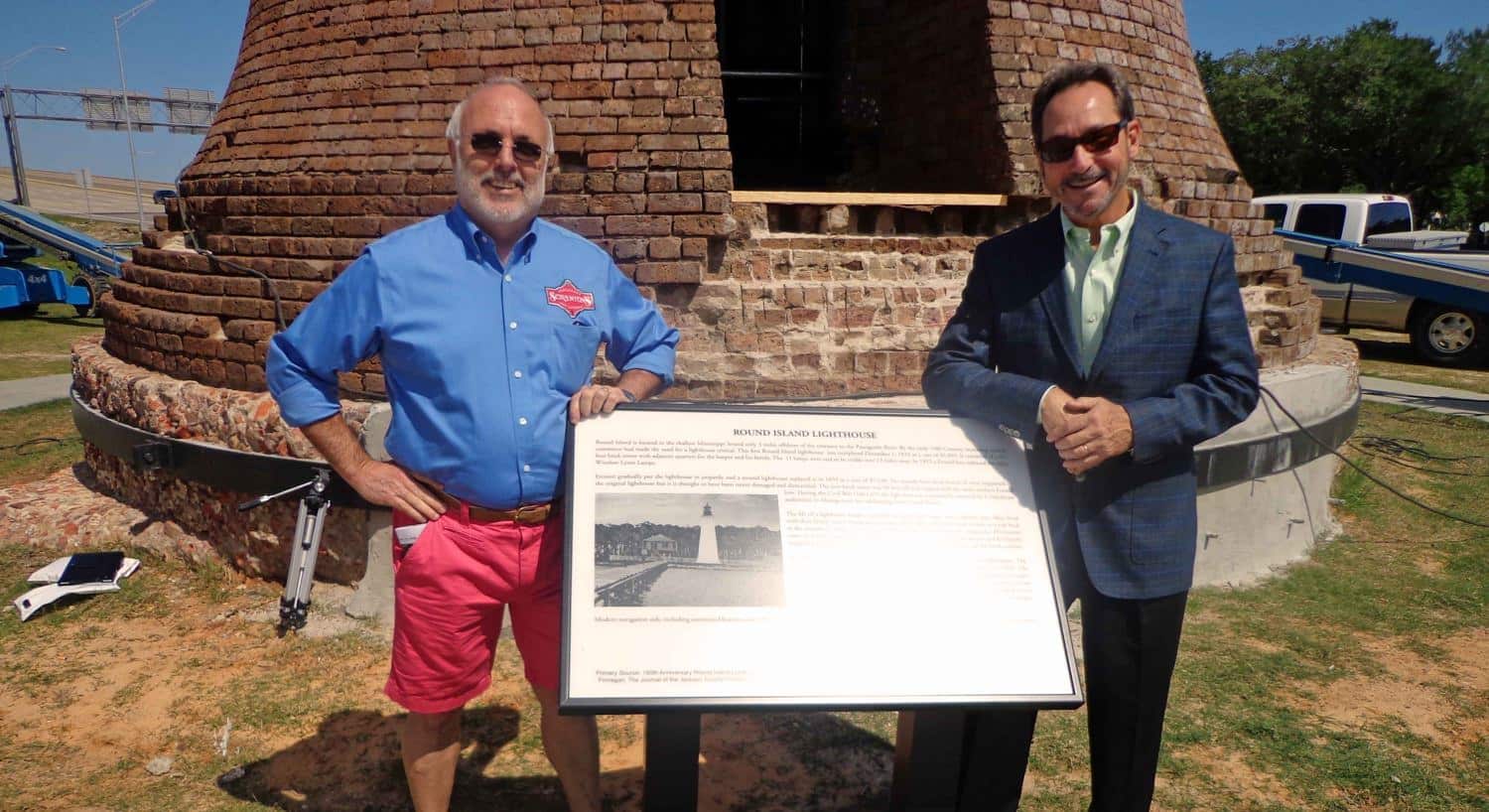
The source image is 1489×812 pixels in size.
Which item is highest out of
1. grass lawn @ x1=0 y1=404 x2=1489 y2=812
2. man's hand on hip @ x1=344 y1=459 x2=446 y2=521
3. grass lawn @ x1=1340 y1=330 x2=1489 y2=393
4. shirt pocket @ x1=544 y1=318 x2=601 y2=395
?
shirt pocket @ x1=544 y1=318 x2=601 y2=395

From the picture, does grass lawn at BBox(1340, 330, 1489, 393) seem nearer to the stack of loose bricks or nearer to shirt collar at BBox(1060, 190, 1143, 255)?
the stack of loose bricks

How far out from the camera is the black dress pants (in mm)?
1934

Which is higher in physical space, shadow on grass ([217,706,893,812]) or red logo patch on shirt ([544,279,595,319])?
red logo patch on shirt ([544,279,595,319])

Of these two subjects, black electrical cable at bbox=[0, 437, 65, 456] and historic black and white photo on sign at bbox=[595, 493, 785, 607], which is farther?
black electrical cable at bbox=[0, 437, 65, 456]

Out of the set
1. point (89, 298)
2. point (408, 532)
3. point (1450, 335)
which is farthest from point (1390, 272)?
point (89, 298)

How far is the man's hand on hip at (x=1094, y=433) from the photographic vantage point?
5.79ft

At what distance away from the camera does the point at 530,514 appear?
2039mm

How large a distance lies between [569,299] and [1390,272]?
11420 mm

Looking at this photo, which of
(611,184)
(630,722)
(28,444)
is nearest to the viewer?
(630,722)

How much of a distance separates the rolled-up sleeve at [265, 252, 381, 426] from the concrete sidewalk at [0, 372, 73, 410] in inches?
320

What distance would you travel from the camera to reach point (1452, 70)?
28562 millimetres

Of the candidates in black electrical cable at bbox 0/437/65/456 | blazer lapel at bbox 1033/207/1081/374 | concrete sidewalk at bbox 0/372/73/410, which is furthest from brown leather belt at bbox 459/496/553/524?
concrete sidewalk at bbox 0/372/73/410

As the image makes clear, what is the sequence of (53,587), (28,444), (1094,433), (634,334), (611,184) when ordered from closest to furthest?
(1094,433)
(634,334)
(611,184)
(53,587)
(28,444)

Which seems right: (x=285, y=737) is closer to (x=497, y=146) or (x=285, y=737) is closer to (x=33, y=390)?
(x=497, y=146)
